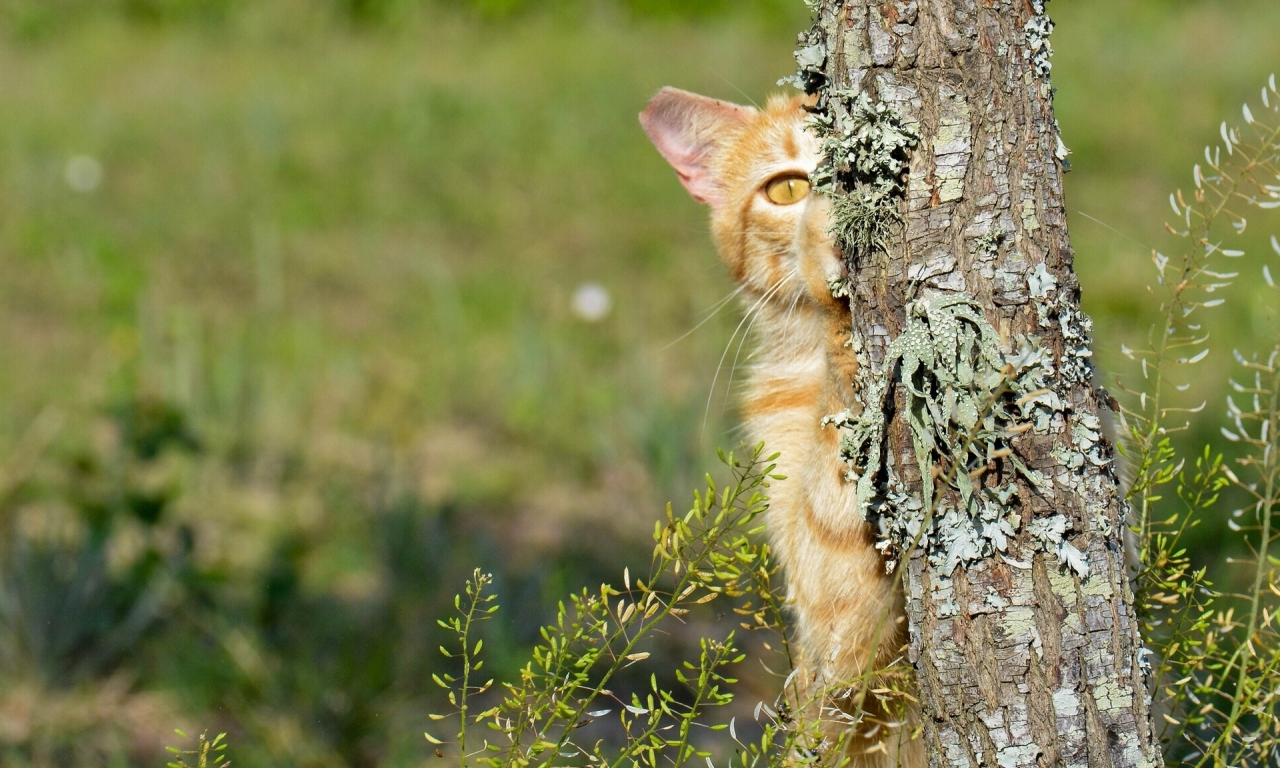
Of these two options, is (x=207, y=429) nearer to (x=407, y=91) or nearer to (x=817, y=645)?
(x=817, y=645)

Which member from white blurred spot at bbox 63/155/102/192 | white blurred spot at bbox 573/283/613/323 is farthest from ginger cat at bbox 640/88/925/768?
white blurred spot at bbox 63/155/102/192

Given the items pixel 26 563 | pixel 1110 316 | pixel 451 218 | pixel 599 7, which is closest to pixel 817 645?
pixel 26 563

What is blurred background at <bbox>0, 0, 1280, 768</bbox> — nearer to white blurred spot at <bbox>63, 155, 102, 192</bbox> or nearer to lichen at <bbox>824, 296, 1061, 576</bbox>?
white blurred spot at <bbox>63, 155, 102, 192</bbox>

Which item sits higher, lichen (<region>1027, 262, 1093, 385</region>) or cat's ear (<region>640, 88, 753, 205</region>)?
lichen (<region>1027, 262, 1093, 385</region>)

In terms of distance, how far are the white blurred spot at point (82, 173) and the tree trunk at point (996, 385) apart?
16.5ft

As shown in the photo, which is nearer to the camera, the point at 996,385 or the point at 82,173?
the point at 996,385

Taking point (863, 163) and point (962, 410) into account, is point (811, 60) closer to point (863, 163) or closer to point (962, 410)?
point (863, 163)

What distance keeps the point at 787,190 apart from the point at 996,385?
3.08 feet

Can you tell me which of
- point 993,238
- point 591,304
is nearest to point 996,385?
point 993,238

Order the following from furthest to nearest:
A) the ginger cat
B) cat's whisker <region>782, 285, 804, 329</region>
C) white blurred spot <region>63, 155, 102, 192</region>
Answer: white blurred spot <region>63, 155, 102, 192</region>
cat's whisker <region>782, 285, 804, 329</region>
the ginger cat

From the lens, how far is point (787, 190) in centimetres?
189

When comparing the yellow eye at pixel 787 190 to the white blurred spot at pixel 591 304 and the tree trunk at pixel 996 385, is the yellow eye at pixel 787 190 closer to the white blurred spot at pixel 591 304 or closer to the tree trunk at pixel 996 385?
the tree trunk at pixel 996 385

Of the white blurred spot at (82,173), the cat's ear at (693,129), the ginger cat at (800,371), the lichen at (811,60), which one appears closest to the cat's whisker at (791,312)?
the ginger cat at (800,371)

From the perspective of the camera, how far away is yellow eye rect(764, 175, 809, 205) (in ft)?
6.11
